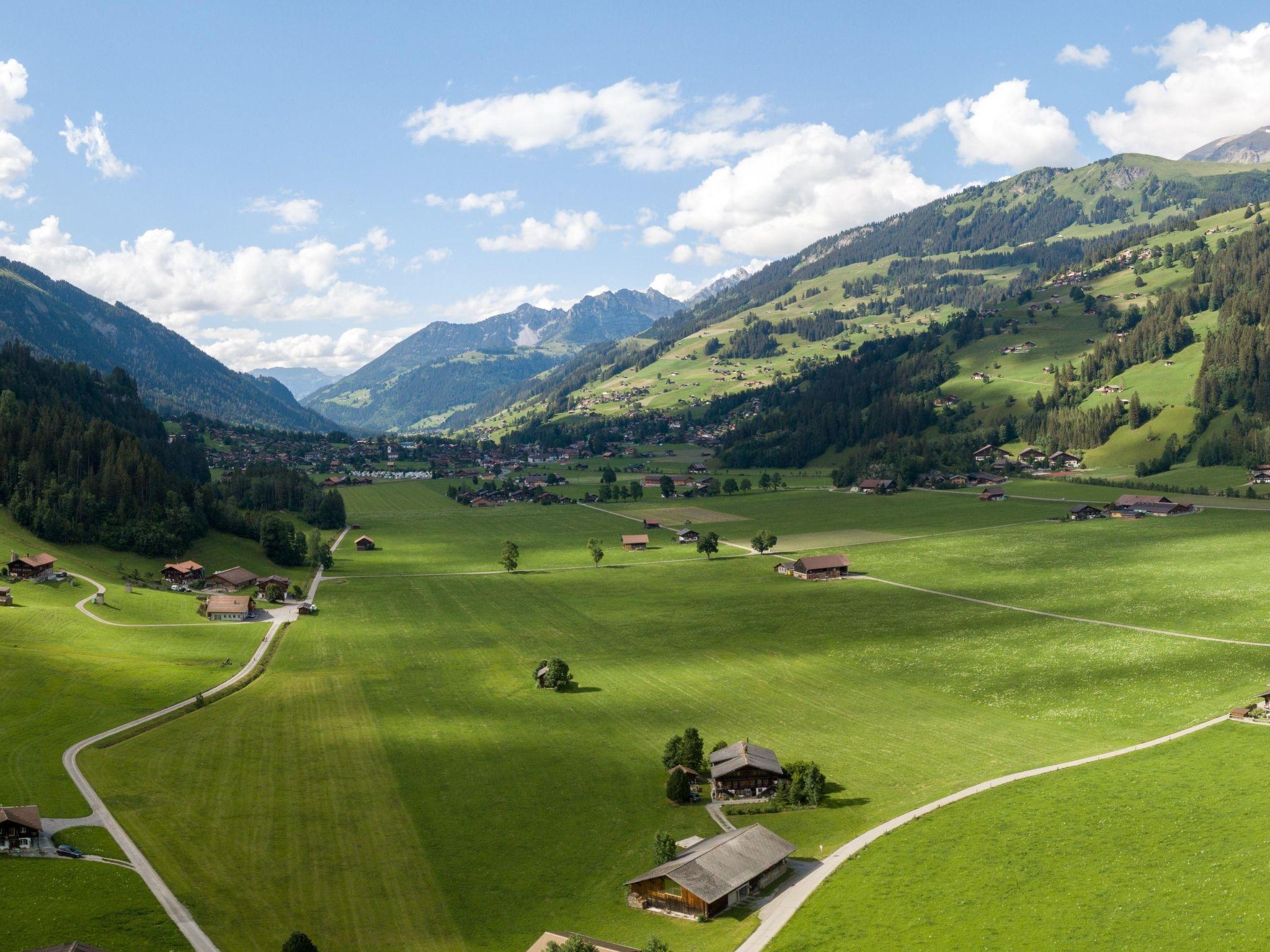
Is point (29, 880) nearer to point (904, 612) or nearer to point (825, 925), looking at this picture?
point (825, 925)

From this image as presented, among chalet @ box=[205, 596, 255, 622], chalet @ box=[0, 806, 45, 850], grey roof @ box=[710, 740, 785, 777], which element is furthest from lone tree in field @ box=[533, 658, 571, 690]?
chalet @ box=[205, 596, 255, 622]

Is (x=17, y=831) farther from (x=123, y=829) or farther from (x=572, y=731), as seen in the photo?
(x=572, y=731)

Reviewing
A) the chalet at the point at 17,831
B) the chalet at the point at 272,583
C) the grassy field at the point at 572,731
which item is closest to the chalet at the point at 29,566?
the chalet at the point at 272,583

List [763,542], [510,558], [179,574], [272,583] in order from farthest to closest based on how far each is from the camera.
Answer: [763,542] < [510,558] < [179,574] < [272,583]

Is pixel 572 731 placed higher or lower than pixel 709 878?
lower

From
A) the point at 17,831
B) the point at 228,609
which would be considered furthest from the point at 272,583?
the point at 17,831

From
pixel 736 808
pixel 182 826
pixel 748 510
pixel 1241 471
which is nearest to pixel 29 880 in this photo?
pixel 182 826
